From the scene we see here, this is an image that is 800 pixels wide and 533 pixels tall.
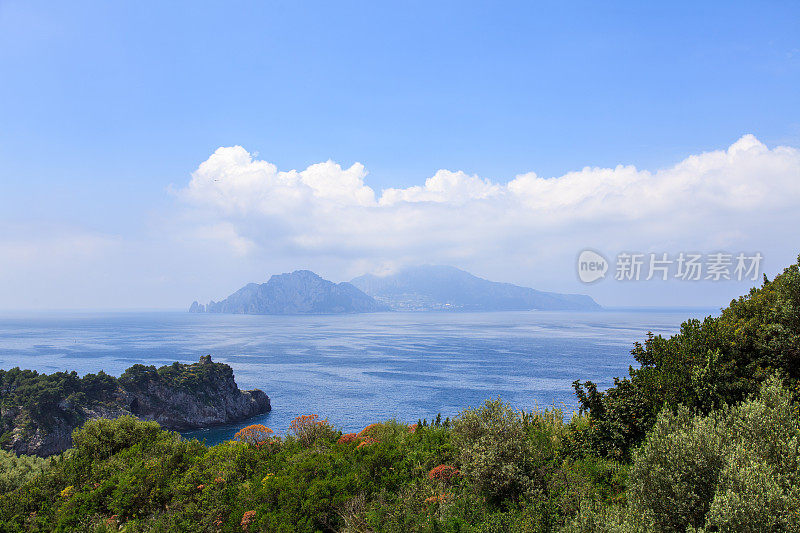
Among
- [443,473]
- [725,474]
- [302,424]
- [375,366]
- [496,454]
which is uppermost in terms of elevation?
[725,474]

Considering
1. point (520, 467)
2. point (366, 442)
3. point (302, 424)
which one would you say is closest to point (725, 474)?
point (520, 467)

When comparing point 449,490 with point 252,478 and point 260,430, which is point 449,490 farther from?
point 260,430

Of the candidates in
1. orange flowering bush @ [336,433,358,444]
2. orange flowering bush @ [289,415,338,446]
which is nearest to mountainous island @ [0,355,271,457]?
orange flowering bush @ [289,415,338,446]

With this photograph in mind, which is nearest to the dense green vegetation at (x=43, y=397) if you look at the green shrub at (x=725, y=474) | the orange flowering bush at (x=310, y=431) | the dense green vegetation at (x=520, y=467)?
the dense green vegetation at (x=520, y=467)

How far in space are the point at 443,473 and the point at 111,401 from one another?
82.0 metres

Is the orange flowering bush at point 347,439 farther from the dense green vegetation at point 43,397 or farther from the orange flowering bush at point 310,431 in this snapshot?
the dense green vegetation at point 43,397

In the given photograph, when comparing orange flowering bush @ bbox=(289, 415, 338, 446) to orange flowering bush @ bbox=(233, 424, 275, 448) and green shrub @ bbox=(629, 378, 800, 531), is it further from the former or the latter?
green shrub @ bbox=(629, 378, 800, 531)

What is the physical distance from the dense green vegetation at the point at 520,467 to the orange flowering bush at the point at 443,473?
0.17 feet

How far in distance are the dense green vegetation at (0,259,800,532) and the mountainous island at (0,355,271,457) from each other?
57.0 m

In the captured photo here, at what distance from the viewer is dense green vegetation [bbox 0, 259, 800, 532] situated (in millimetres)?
12953


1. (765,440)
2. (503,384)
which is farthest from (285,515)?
(503,384)

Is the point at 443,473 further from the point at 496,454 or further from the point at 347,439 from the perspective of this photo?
the point at 347,439

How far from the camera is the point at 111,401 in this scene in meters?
77.1

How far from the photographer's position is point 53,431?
67.6 m
